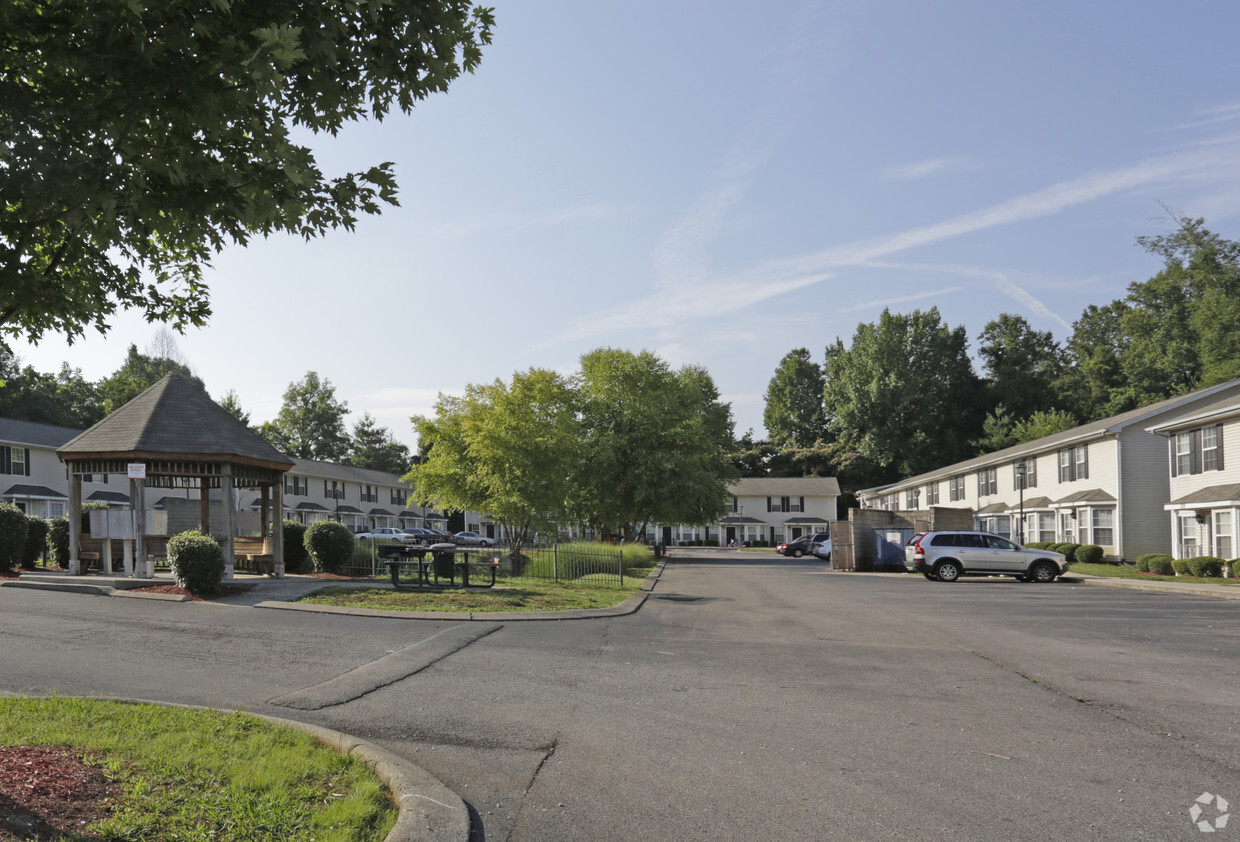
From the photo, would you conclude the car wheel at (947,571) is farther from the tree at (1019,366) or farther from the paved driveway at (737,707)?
the tree at (1019,366)

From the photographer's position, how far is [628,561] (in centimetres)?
3519

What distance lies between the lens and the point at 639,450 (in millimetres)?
51469

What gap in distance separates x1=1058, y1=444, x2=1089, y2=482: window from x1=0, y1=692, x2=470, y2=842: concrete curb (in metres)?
42.0

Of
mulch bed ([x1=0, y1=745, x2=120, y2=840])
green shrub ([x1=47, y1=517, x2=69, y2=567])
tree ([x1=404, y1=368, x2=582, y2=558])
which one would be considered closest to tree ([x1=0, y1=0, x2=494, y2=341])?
mulch bed ([x1=0, y1=745, x2=120, y2=840])

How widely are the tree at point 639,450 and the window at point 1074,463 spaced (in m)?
19.3

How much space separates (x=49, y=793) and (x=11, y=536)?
19.8m

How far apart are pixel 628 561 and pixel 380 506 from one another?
50.9 metres

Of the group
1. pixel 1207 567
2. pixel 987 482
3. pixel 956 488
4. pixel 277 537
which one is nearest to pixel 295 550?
pixel 277 537

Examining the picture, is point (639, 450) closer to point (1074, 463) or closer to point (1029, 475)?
point (1029, 475)

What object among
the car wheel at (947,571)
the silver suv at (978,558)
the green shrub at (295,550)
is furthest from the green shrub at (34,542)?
the car wheel at (947,571)

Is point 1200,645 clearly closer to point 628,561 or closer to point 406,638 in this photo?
point 406,638

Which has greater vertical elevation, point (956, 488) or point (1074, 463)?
point (1074, 463)

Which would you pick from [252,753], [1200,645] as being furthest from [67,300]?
[1200,645]

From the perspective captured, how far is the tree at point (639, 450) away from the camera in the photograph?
50.3 m
